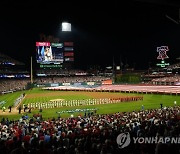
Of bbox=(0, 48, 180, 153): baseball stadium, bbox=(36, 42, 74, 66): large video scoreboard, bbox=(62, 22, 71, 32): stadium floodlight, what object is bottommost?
bbox=(0, 48, 180, 153): baseball stadium

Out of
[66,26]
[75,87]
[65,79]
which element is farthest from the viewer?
[65,79]

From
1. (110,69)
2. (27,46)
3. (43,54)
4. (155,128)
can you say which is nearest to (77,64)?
(110,69)

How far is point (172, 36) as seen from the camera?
118438 mm

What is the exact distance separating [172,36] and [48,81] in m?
55.8

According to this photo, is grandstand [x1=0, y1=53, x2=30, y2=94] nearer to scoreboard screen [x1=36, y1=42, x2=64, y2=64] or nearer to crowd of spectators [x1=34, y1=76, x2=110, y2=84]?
crowd of spectators [x1=34, y1=76, x2=110, y2=84]

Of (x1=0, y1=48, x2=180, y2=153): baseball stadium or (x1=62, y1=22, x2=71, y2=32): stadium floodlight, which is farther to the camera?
(x1=62, y1=22, x2=71, y2=32): stadium floodlight

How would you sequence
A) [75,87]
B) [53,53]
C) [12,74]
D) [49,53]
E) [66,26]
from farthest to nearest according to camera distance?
1. [66,26]
2. [12,74]
3. [53,53]
4. [49,53]
5. [75,87]

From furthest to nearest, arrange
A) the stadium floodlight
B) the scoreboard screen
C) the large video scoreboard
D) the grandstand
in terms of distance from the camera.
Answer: the stadium floodlight
the large video scoreboard
the scoreboard screen
the grandstand
